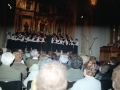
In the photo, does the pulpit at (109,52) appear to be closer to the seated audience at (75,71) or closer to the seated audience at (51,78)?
the seated audience at (75,71)

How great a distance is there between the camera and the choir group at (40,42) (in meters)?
13.6

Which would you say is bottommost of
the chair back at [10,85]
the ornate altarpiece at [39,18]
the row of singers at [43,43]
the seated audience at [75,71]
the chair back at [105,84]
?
the chair back at [105,84]

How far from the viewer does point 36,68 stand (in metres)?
4.02

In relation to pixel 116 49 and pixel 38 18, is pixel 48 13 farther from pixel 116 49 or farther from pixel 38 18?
pixel 116 49

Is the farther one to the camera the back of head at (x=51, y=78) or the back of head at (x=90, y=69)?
the back of head at (x=90, y=69)

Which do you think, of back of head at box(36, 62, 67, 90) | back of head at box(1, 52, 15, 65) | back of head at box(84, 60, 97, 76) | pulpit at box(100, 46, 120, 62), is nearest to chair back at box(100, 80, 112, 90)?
back of head at box(84, 60, 97, 76)

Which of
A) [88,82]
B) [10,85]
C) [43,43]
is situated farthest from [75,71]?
[43,43]

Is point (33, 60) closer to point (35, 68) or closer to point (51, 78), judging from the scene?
point (35, 68)

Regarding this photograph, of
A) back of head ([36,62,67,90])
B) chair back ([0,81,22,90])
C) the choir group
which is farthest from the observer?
the choir group

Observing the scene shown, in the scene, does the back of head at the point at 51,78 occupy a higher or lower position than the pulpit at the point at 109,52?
higher

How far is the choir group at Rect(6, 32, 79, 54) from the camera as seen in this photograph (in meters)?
13.6

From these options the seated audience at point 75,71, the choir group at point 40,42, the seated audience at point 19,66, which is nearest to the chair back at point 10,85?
the seated audience at point 75,71

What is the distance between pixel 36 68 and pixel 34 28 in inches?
625

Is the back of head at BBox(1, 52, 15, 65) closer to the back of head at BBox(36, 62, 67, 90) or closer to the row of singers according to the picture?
the back of head at BBox(36, 62, 67, 90)
